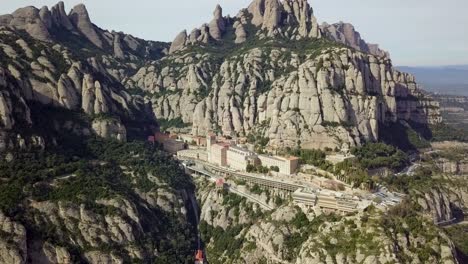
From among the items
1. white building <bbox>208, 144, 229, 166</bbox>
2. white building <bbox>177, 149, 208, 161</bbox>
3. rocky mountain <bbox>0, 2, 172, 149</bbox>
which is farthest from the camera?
white building <bbox>177, 149, 208, 161</bbox>

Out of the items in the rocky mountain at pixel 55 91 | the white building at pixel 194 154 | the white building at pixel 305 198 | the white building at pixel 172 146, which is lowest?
the white building at pixel 305 198

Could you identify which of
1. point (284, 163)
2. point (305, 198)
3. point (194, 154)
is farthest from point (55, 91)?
point (305, 198)

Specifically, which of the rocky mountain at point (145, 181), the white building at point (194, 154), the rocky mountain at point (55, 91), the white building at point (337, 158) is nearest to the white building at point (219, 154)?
the white building at point (194, 154)

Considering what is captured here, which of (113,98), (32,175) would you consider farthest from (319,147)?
(32,175)

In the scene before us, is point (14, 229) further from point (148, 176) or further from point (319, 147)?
point (319, 147)

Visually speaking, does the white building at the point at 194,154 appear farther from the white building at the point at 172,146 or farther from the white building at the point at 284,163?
the white building at the point at 284,163

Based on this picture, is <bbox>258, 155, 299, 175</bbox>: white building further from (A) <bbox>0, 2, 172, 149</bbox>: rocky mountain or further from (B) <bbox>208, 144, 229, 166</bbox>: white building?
(A) <bbox>0, 2, 172, 149</bbox>: rocky mountain

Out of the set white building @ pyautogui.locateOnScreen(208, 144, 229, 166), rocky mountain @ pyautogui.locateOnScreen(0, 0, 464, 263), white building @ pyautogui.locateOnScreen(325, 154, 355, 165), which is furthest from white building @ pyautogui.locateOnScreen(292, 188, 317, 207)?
white building @ pyautogui.locateOnScreen(208, 144, 229, 166)

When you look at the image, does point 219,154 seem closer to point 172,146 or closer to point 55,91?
point 172,146

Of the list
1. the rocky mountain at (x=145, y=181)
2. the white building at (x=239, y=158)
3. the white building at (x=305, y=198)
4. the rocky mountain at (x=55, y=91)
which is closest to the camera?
the rocky mountain at (x=145, y=181)
